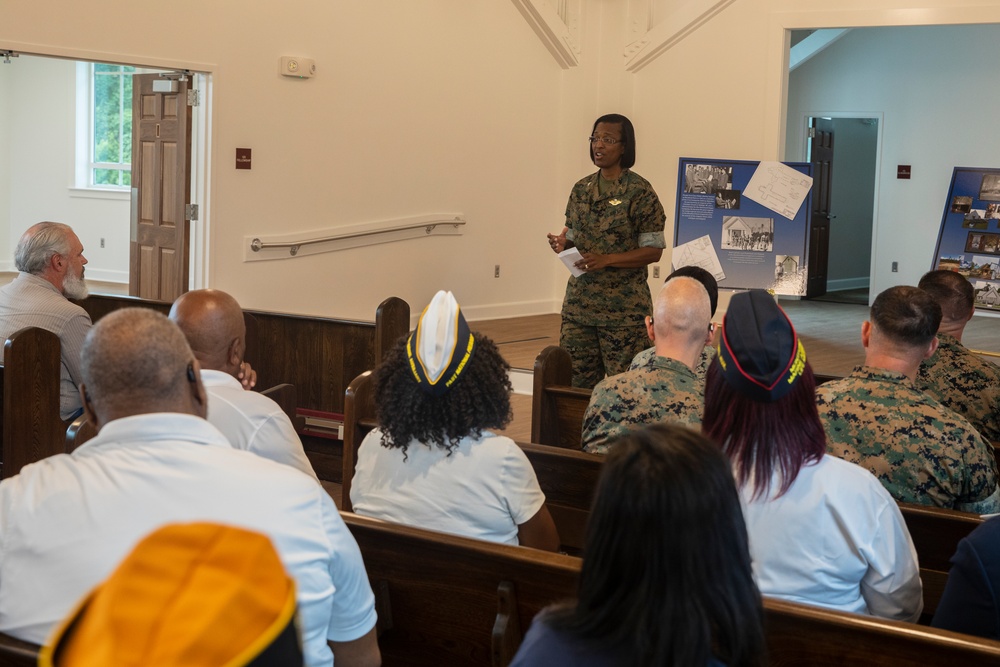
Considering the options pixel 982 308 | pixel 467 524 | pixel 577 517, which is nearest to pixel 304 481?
pixel 467 524

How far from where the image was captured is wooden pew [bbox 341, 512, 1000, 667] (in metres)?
1.66

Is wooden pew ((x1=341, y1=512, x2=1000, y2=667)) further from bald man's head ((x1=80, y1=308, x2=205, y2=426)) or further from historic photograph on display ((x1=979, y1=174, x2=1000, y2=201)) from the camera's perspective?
historic photograph on display ((x1=979, y1=174, x2=1000, y2=201))

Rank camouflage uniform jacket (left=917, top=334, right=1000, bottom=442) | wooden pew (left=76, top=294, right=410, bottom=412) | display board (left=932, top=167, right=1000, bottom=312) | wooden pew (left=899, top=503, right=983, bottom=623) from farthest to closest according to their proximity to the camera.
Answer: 1. display board (left=932, top=167, right=1000, bottom=312)
2. wooden pew (left=76, top=294, right=410, bottom=412)
3. camouflage uniform jacket (left=917, top=334, right=1000, bottom=442)
4. wooden pew (left=899, top=503, right=983, bottom=623)

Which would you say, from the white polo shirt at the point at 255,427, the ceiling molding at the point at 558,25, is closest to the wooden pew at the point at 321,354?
the white polo shirt at the point at 255,427

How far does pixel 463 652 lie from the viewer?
2.09 metres

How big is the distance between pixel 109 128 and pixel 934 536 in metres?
11.6

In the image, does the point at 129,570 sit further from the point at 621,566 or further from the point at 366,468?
the point at 366,468

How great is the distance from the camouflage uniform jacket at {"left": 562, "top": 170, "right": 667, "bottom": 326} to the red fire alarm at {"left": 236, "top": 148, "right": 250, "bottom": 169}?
347cm

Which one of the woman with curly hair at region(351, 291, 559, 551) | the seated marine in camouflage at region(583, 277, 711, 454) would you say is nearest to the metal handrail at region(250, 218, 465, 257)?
the seated marine in camouflage at region(583, 277, 711, 454)

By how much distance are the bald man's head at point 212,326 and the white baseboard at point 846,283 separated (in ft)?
38.0

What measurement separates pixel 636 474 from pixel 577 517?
176 cm

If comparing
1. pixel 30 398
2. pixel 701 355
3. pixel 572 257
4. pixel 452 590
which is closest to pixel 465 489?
pixel 452 590

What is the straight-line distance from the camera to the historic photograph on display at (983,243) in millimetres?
7480

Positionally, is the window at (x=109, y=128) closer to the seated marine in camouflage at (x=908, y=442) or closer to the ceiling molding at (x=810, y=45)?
the ceiling molding at (x=810, y=45)
